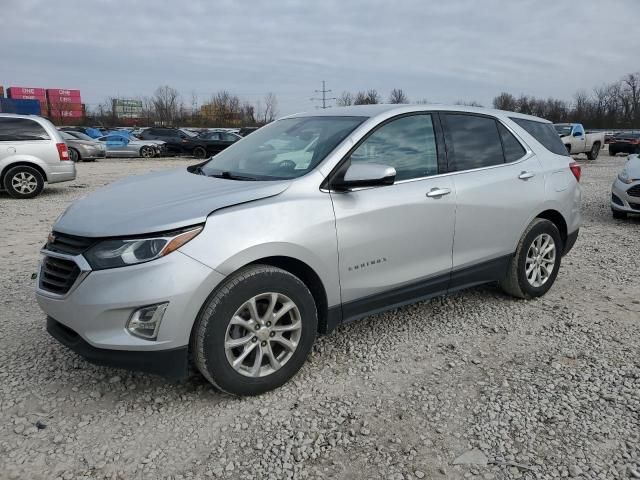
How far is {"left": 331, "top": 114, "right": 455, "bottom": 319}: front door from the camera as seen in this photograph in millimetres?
3227

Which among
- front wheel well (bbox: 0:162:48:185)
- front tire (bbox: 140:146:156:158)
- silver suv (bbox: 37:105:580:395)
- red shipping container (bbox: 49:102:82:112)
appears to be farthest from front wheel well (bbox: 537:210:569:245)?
red shipping container (bbox: 49:102:82:112)

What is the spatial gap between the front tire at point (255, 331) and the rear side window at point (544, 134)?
286 cm

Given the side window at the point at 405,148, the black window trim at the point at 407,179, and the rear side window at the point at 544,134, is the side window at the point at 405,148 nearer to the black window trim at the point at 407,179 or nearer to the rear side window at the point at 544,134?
the black window trim at the point at 407,179

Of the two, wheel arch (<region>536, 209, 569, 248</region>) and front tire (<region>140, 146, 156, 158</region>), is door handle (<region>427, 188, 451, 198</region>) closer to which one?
wheel arch (<region>536, 209, 569, 248</region>)

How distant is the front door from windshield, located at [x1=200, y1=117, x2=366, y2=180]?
0.76ft

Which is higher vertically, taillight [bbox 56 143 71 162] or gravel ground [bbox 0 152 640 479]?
taillight [bbox 56 143 71 162]

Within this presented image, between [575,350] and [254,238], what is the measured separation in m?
2.50

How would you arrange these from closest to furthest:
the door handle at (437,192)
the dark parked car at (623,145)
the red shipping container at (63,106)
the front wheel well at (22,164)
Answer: the door handle at (437,192) → the front wheel well at (22,164) → the dark parked car at (623,145) → the red shipping container at (63,106)

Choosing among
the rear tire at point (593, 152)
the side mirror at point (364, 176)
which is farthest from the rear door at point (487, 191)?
the rear tire at point (593, 152)

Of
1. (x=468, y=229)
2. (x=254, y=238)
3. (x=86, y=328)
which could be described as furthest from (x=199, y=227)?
(x=468, y=229)

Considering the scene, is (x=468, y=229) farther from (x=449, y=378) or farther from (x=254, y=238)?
(x=254, y=238)

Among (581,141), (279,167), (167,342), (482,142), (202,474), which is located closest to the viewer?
(202,474)

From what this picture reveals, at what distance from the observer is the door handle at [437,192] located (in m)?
3.60

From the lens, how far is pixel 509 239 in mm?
4227
